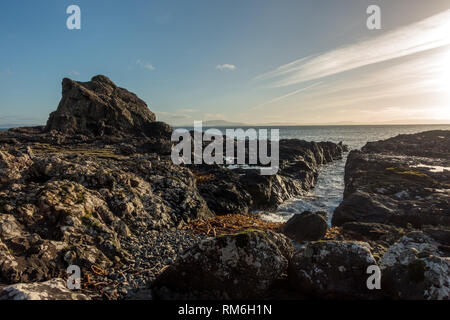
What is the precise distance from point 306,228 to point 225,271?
27.0 ft

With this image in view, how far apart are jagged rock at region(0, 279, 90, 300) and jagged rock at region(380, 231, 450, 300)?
8406mm

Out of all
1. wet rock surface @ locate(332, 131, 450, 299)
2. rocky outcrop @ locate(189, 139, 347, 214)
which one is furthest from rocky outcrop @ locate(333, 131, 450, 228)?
rocky outcrop @ locate(189, 139, 347, 214)

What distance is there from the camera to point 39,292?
5000 mm

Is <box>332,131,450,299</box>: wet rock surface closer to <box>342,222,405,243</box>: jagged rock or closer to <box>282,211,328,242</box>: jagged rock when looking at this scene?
<box>342,222,405,243</box>: jagged rock

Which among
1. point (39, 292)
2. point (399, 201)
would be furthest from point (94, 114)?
point (399, 201)

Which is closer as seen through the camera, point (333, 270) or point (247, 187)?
point (333, 270)

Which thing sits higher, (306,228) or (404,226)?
(306,228)

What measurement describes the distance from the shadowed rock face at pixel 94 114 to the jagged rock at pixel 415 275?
68.6 m

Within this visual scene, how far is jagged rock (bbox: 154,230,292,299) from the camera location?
20.5ft

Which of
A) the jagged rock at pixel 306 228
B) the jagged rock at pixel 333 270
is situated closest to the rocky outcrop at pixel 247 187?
the jagged rock at pixel 306 228

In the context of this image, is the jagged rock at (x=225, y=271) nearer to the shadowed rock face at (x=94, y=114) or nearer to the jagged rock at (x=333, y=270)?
the jagged rock at (x=333, y=270)

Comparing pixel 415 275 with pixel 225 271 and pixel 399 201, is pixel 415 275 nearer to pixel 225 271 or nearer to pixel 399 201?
pixel 225 271

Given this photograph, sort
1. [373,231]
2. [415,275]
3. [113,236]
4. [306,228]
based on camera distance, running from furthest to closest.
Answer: [373,231], [306,228], [113,236], [415,275]
